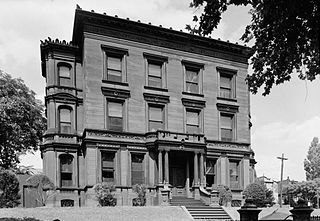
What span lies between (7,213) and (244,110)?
22.3 meters

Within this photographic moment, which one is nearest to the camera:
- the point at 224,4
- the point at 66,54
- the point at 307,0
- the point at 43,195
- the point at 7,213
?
the point at 307,0

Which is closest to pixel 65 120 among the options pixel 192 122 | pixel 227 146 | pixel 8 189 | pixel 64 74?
pixel 64 74

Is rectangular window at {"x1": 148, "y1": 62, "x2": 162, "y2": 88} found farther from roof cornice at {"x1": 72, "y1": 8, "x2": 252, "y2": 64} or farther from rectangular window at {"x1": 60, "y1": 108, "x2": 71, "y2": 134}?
rectangular window at {"x1": 60, "y1": 108, "x2": 71, "y2": 134}

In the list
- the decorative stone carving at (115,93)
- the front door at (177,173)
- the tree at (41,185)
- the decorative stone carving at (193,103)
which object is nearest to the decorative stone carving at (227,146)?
→ the front door at (177,173)

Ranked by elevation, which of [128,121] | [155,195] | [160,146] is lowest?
[155,195]

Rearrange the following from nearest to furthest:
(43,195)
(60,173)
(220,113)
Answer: (43,195)
(60,173)
(220,113)

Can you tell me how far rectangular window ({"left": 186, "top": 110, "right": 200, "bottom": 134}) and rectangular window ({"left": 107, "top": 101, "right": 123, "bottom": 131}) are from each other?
5.90 meters

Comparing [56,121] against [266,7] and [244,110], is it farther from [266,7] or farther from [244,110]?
[266,7]

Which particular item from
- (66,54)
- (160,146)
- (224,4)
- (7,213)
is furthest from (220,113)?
(224,4)

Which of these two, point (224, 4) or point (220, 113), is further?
point (220, 113)

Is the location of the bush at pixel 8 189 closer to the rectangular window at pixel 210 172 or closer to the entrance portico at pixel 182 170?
the entrance portico at pixel 182 170

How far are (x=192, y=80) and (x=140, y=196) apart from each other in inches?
432

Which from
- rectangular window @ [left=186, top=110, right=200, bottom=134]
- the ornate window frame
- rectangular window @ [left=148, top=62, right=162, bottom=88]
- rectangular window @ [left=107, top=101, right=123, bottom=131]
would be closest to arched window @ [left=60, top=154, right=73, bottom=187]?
rectangular window @ [left=107, top=101, right=123, bottom=131]

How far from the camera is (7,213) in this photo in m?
21.3
